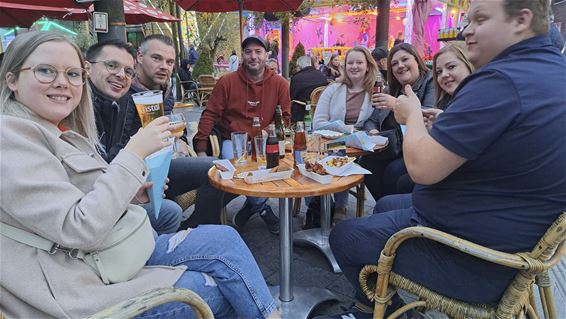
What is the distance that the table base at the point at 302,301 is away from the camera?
200 cm

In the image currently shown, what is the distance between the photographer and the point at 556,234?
3.74ft

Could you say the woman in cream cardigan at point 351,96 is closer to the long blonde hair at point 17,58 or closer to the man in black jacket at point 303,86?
the man in black jacket at point 303,86

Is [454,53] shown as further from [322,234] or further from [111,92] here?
[111,92]

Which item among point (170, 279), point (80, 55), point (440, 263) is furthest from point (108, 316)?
point (440, 263)

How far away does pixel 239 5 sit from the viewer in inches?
211

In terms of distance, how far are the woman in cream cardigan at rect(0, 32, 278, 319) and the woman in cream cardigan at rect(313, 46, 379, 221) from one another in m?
1.97

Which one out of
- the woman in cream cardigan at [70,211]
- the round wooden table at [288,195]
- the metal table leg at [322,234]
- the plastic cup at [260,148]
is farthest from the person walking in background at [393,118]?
the woman in cream cardigan at [70,211]

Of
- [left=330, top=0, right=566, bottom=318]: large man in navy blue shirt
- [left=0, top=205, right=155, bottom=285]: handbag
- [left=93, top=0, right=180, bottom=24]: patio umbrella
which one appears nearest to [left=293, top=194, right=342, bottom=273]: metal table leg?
[left=330, top=0, right=566, bottom=318]: large man in navy blue shirt

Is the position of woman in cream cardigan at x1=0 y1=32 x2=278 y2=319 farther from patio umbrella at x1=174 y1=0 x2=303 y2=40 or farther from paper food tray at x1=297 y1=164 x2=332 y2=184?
patio umbrella at x1=174 y1=0 x2=303 y2=40

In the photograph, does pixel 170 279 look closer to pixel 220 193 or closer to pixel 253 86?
pixel 220 193

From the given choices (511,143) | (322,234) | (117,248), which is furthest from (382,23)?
(117,248)

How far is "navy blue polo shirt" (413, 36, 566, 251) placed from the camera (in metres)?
1.14

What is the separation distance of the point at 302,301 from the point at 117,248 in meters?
1.28

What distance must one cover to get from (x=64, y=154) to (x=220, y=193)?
5.31 ft
